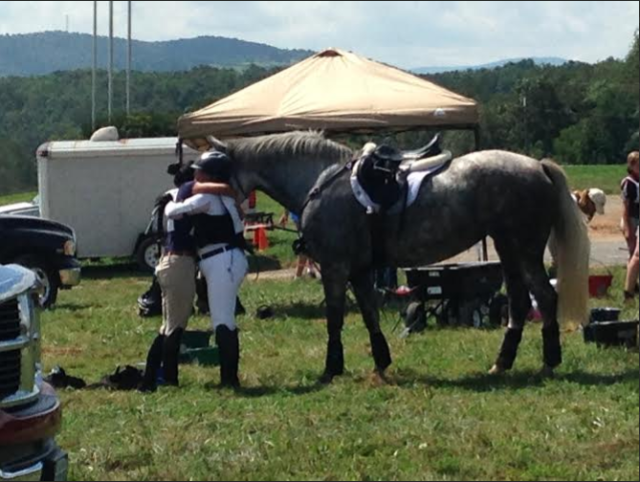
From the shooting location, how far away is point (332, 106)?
16.1m

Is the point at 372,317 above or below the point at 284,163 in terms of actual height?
below

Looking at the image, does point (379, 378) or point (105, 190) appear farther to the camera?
point (105, 190)

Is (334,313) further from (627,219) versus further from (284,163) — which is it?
(627,219)

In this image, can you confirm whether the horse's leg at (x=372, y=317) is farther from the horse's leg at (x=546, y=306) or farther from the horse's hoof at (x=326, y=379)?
the horse's leg at (x=546, y=306)

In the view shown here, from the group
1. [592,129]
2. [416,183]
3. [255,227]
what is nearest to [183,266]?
[416,183]

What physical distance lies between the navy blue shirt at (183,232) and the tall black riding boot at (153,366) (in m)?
0.74

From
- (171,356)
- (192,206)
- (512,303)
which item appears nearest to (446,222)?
(512,303)

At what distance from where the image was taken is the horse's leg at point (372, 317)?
35.3 feet

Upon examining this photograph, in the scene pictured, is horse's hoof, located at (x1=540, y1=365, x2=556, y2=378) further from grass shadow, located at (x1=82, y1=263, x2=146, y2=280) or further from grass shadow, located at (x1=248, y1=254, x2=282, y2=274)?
grass shadow, located at (x1=82, y1=263, x2=146, y2=280)

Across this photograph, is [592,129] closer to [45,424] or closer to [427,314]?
[427,314]

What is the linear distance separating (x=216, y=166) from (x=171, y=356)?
151 centimetres

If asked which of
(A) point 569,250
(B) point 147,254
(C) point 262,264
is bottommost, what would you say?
(C) point 262,264

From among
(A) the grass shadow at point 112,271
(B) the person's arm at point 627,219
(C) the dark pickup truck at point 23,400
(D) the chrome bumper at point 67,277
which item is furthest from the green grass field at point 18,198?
(C) the dark pickup truck at point 23,400

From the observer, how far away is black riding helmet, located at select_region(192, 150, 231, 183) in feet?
34.2
